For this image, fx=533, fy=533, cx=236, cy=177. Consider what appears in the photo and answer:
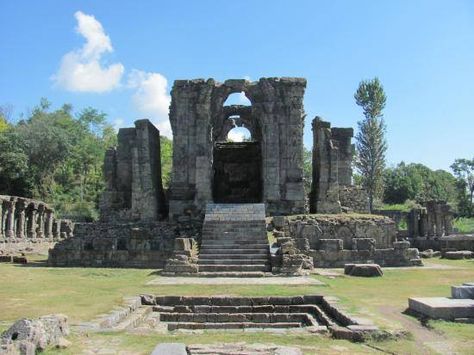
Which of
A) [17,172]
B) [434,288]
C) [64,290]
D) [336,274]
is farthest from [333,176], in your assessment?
[17,172]

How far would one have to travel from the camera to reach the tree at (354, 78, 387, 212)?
172 ft

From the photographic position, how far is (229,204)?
22.0m

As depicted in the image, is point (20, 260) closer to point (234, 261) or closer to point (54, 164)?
point (234, 261)

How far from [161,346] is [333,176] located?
1914 cm

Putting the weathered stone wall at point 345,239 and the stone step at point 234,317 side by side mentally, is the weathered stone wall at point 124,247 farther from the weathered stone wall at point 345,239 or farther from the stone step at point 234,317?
the stone step at point 234,317

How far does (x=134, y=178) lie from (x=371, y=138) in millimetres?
33811

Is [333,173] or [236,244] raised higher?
[333,173]

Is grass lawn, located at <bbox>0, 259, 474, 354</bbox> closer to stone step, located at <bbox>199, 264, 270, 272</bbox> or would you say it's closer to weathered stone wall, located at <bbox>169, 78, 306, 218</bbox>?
stone step, located at <bbox>199, 264, 270, 272</bbox>

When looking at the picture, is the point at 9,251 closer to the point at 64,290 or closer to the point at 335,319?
the point at 64,290

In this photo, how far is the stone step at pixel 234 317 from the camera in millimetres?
10383

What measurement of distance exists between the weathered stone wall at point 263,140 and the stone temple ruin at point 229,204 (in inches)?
1.8

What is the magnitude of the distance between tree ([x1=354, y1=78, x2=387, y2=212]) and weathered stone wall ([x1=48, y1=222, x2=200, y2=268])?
113 feet

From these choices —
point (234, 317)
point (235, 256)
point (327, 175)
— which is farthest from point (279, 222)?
point (234, 317)

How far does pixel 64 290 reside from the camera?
12.5 m
